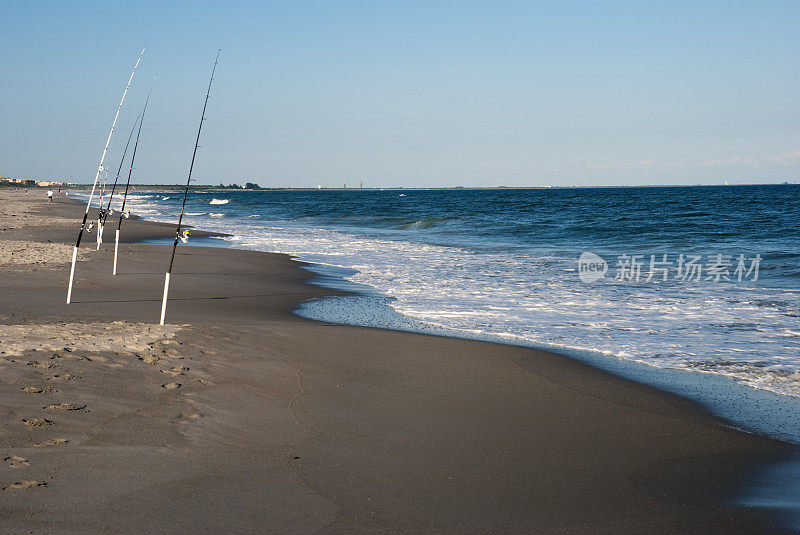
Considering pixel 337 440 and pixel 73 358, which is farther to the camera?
pixel 73 358

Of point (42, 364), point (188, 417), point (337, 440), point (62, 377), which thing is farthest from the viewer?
point (42, 364)

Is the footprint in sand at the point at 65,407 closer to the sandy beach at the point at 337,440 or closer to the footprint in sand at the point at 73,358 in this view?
the sandy beach at the point at 337,440

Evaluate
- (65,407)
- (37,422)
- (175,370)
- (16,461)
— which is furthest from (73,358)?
(16,461)

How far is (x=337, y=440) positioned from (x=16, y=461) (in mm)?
1875

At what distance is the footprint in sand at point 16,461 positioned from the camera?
357cm

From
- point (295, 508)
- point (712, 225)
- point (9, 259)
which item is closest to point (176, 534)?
point (295, 508)

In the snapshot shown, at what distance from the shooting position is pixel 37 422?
163 inches

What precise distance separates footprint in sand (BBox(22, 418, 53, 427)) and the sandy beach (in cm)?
2

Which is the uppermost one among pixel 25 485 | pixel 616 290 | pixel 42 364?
pixel 616 290

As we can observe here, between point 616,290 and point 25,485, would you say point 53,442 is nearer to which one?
point 25,485

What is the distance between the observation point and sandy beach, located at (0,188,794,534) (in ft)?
11.2

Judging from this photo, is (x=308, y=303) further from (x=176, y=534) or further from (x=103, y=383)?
(x=176, y=534)

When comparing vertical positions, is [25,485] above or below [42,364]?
below

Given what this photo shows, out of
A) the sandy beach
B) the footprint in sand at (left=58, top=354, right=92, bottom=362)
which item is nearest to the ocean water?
the sandy beach
